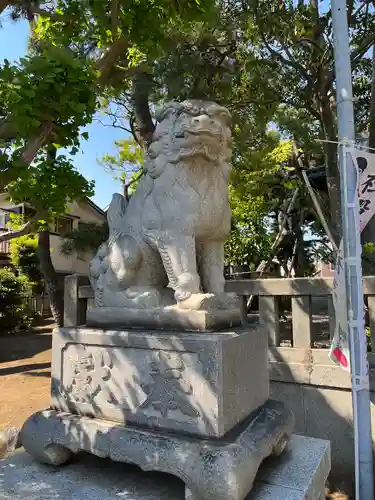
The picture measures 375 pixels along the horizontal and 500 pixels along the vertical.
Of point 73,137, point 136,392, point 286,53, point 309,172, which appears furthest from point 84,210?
point 136,392

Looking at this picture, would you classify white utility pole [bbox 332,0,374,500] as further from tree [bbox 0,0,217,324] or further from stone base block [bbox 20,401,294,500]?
tree [bbox 0,0,217,324]

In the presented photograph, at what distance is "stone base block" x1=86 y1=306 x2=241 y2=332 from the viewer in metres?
2.18

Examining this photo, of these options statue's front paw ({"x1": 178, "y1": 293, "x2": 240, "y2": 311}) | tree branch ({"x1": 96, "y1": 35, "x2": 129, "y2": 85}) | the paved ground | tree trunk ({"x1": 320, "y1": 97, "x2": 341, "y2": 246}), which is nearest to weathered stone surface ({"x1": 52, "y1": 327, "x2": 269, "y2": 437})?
statue's front paw ({"x1": 178, "y1": 293, "x2": 240, "y2": 311})

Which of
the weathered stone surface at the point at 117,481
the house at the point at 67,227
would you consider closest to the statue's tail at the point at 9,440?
the weathered stone surface at the point at 117,481

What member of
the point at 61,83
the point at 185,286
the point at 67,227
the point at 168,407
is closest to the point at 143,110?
the point at 61,83

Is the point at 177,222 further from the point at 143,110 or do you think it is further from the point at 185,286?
the point at 143,110

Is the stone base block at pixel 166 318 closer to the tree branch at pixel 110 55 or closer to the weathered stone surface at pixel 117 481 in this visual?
the weathered stone surface at pixel 117 481

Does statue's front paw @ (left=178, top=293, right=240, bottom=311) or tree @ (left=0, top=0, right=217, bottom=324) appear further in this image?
tree @ (left=0, top=0, right=217, bottom=324)

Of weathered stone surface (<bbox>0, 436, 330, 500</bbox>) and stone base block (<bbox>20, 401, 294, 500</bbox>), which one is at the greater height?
stone base block (<bbox>20, 401, 294, 500</bbox>)

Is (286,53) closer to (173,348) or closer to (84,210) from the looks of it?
(173,348)

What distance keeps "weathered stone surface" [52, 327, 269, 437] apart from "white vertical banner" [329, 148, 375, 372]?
600mm

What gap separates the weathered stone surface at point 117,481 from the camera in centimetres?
202

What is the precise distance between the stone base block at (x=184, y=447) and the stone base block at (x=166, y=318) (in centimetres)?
56

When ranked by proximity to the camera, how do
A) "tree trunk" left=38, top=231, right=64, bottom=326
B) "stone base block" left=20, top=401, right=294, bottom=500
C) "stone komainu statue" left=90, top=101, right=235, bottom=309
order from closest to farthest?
"stone base block" left=20, top=401, right=294, bottom=500, "stone komainu statue" left=90, top=101, right=235, bottom=309, "tree trunk" left=38, top=231, right=64, bottom=326
